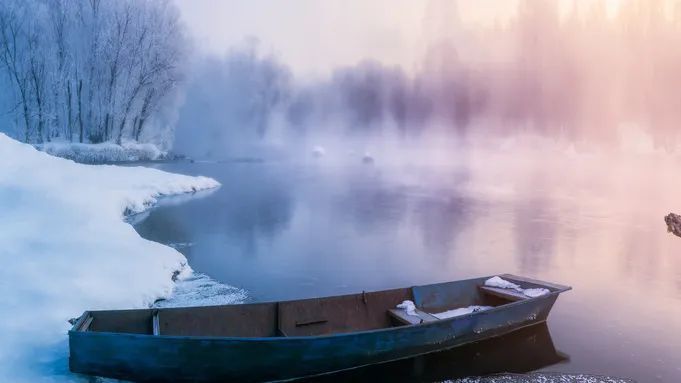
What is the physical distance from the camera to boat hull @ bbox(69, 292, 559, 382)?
26.0ft

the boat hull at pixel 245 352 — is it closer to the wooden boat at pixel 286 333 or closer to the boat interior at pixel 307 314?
the wooden boat at pixel 286 333

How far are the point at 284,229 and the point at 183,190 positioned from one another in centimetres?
1580

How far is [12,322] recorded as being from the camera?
962 cm

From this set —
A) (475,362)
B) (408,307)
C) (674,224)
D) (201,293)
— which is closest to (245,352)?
(408,307)

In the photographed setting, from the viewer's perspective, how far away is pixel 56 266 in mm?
12438

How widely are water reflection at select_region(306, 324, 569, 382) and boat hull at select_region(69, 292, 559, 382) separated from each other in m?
0.37

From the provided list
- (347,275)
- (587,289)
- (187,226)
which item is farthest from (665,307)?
(187,226)

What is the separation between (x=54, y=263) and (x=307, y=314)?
Result: 6636 millimetres

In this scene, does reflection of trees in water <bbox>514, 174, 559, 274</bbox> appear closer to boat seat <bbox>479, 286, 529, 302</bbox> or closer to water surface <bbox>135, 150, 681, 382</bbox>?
water surface <bbox>135, 150, 681, 382</bbox>

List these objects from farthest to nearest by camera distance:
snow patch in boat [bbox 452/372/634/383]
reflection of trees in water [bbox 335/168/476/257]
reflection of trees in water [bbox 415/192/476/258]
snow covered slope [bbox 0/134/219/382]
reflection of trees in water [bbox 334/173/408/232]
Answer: reflection of trees in water [bbox 334/173/408/232]
reflection of trees in water [bbox 335/168/476/257]
reflection of trees in water [bbox 415/192/476/258]
snow patch in boat [bbox 452/372/634/383]
snow covered slope [bbox 0/134/219/382]

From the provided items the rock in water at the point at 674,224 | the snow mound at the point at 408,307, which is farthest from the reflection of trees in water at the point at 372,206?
the snow mound at the point at 408,307

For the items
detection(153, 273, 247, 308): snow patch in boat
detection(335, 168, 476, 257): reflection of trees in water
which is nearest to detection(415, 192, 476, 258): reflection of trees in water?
detection(335, 168, 476, 257): reflection of trees in water

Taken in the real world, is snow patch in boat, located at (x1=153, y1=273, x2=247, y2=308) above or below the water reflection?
above

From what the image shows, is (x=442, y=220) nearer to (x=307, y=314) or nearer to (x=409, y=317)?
(x=409, y=317)
